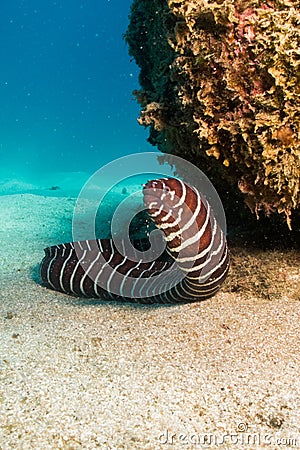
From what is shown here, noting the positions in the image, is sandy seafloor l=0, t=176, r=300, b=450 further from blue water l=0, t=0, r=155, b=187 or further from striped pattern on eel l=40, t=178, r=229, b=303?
blue water l=0, t=0, r=155, b=187

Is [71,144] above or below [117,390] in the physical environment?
above

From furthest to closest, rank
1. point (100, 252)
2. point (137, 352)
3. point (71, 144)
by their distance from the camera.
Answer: point (71, 144) → point (100, 252) → point (137, 352)

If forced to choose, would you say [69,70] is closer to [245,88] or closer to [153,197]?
[245,88]

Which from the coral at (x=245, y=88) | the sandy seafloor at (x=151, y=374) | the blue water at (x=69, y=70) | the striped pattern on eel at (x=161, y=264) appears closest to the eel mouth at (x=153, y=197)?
the striped pattern on eel at (x=161, y=264)

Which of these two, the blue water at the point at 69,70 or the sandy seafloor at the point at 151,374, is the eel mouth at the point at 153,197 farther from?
the blue water at the point at 69,70

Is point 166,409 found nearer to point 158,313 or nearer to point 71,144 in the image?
point 158,313

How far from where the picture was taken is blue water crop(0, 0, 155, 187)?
9262 centimetres

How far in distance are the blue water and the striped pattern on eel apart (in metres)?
79.8

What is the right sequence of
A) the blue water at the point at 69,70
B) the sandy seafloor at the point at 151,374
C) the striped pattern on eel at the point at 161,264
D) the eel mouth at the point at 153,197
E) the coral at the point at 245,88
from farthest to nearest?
the blue water at the point at 69,70 → the striped pattern on eel at the point at 161,264 → the eel mouth at the point at 153,197 → the coral at the point at 245,88 → the sandy seafloor at the point at 151,374

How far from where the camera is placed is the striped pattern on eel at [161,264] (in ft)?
9.57

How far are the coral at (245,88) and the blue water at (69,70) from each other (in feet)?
265

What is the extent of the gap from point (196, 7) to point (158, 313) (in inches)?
110

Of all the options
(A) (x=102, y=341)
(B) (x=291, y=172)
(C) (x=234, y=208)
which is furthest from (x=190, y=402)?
(C) (x=234, y=208)

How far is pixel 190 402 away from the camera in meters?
2.22
